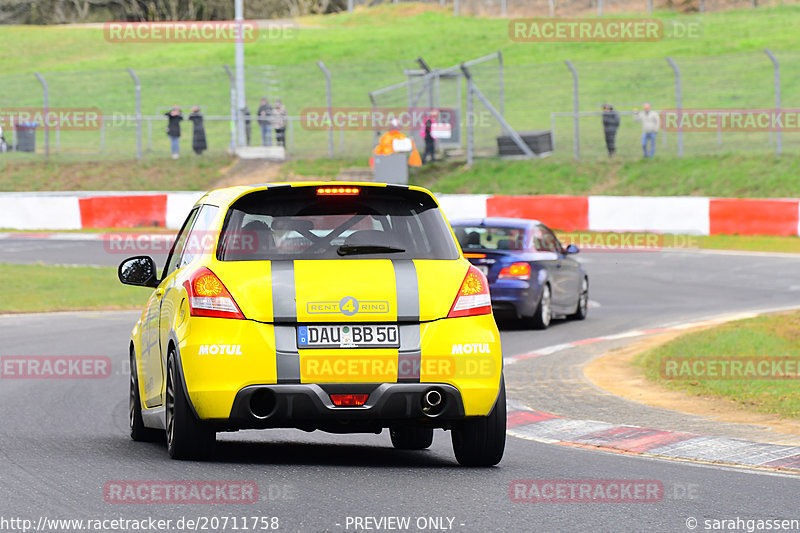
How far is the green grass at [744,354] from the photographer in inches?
452

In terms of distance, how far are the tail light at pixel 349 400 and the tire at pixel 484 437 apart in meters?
0.70

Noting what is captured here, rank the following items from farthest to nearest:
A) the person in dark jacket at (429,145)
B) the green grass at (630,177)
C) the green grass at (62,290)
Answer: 1. the person in dark jacket at (429,145)
2. the green grass at (630,177)
3. the green grass at (62,290)

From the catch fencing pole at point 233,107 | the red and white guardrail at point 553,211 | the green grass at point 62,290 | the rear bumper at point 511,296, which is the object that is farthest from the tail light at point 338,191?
the catch fencing pole at point 233,107

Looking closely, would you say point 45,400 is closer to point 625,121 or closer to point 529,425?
point 529,425

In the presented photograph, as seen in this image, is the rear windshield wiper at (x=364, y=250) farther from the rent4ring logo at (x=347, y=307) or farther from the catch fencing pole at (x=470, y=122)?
the catch fencing pole at (x=470, y=122)

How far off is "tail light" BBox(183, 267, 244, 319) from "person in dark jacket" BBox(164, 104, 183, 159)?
33.4 m

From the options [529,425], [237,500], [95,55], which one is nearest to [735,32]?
[95,55]

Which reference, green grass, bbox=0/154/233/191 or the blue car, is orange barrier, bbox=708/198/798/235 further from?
green grass, bbox=0/154/233/191

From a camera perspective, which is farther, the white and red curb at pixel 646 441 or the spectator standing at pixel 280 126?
the spectator standing at pixel 280 126

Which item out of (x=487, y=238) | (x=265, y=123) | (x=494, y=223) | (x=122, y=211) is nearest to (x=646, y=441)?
(x=494, y=223)

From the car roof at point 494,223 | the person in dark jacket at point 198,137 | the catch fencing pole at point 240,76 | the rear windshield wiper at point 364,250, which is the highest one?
the catch fencing pole at point 240,76

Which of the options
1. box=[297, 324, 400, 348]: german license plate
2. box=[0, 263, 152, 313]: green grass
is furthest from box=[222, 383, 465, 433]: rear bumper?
box=[0, 263, 152, 313]: green grass

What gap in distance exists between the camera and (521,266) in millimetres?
17594

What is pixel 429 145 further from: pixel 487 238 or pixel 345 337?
pixel 345 337
